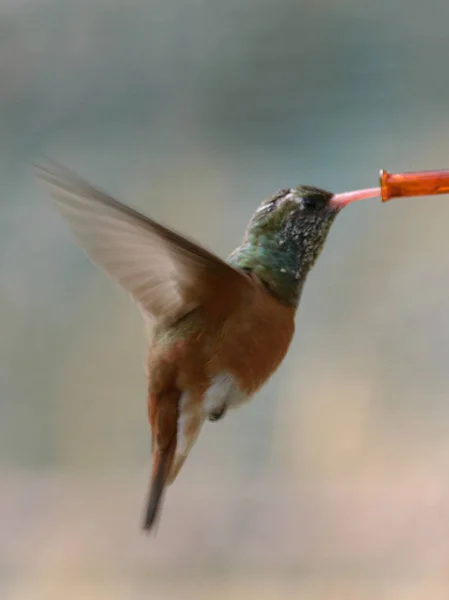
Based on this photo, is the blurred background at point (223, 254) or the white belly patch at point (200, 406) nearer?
the white belly patch at point (200, 406)

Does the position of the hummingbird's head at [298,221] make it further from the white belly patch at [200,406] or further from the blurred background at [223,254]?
the blurred background at [223,254]

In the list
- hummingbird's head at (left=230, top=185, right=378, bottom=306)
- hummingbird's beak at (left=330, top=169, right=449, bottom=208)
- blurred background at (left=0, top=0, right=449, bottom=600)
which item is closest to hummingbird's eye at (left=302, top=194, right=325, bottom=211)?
hummingbird's head at (left=230, top=185, right=378, bottom=306)

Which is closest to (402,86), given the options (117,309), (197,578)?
(117,309)

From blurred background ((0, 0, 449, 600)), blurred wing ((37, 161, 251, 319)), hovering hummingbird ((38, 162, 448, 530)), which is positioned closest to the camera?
blurred wing ((37, 161, 251, 319))

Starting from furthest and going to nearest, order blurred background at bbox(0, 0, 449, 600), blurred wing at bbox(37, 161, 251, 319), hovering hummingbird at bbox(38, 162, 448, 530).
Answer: blurred background at bbox(0, 0, 449, 600) → hovering hummingbird at bbox(38, 162, 448, 530) → blurred wing at bbox(37, 161, 251, 319)

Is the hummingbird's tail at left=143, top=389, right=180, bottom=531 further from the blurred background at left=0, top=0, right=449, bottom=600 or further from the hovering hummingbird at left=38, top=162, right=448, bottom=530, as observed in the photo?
the blurred background at left=0, top=0, right=449, bottom=600

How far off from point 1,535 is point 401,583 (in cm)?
79

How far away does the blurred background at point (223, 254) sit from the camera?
1.32 metres

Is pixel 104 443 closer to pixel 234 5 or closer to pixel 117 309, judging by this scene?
pixel 117 309

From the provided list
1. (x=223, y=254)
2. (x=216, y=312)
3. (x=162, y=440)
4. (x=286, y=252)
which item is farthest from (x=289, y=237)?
(x=223, y=254)

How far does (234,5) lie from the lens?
4.55ft

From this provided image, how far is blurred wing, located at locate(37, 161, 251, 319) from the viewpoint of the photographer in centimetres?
50

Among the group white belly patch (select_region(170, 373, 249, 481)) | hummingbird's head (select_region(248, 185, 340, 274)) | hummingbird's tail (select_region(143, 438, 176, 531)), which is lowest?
hummingbird's tail (select_region(143, 438, 176, 531))

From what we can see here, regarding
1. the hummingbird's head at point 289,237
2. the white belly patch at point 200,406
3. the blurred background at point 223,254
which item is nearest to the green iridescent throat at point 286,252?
the hummingbird's head at point 289,237
